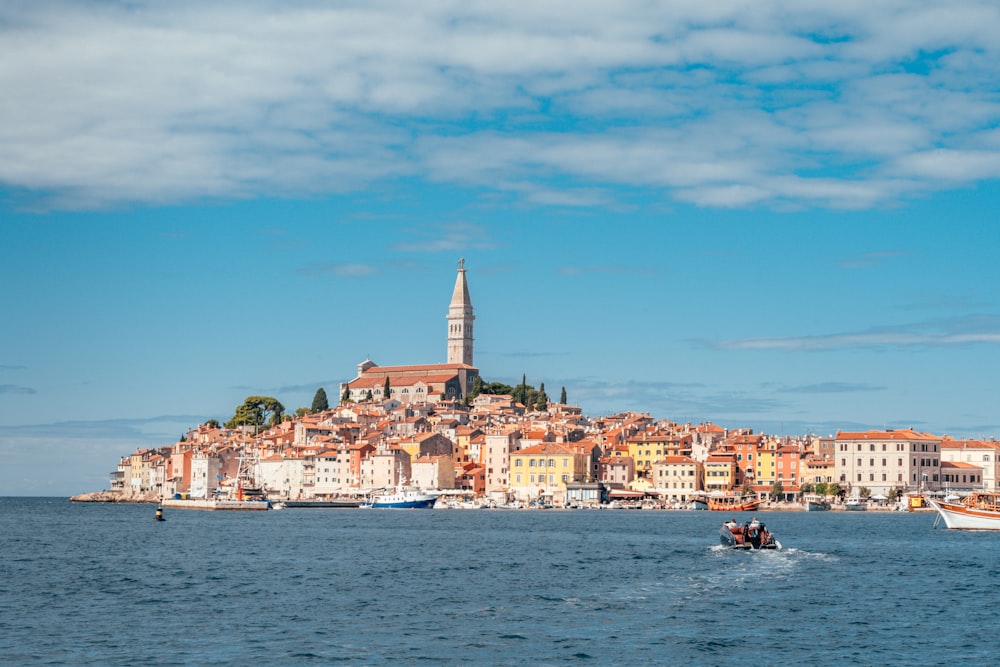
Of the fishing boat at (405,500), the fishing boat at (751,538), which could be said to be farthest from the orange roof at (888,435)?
the fishing boat at (751,538)

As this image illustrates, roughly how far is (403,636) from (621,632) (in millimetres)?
4642

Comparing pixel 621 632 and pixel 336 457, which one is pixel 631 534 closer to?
pixel 621 632

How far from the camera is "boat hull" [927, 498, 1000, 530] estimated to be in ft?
246

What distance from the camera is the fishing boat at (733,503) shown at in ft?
393

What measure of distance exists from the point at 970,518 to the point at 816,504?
160 ft

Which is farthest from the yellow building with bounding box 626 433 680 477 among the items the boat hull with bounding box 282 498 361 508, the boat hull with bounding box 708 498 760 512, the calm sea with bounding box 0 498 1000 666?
the calm sea with bounding box 0 498 1000 666

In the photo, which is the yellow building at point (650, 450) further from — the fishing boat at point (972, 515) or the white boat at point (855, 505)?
the fishing boat at point (972, 515)

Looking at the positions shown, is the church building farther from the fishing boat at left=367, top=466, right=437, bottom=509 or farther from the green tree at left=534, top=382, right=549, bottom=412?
the fishing boat at left=367, top=466, right=437, bottom=509

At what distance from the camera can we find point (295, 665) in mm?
24641

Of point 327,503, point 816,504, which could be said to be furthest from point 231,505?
point 816,504

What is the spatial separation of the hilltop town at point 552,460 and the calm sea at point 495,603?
7107 centimetres

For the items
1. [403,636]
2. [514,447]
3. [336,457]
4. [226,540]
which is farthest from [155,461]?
[403,636]

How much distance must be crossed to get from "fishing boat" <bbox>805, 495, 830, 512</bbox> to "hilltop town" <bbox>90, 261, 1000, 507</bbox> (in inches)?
164

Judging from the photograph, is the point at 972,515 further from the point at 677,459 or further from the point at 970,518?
the point at 677,459
